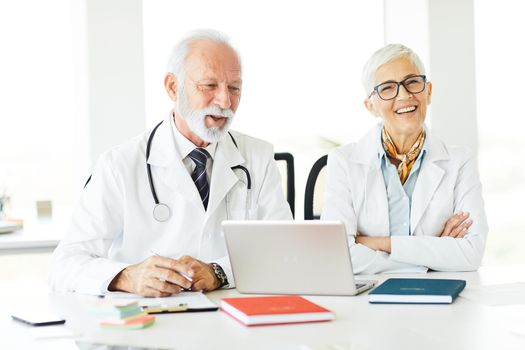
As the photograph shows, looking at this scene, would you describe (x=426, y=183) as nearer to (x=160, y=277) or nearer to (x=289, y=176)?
(x=289, y=176)

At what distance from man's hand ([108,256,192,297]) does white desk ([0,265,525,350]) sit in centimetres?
17

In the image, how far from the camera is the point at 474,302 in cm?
196

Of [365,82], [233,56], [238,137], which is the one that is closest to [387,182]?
[365,82]

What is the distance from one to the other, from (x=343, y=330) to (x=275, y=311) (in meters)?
0.17

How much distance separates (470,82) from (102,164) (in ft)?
9.49

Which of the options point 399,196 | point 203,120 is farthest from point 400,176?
point 203,120

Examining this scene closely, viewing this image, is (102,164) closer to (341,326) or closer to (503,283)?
(341,326)

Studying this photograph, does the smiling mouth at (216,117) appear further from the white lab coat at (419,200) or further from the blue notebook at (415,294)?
the blue notebook at (415,294)

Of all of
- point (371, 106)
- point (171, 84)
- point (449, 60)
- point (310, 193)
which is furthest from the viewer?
point (449, 60)

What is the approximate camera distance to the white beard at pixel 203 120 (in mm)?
2469

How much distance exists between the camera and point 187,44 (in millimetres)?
2504

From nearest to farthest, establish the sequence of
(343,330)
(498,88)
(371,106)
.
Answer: (343,330) < (371,106) < (498,88)

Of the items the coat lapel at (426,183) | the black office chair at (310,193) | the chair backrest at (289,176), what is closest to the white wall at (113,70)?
the chair backrest at (289,176)

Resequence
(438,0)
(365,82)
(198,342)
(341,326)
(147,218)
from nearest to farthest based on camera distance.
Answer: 1. (198,342)
2. (341,326)
3. (147,218)
4. (365,82)
5. (438,0)
